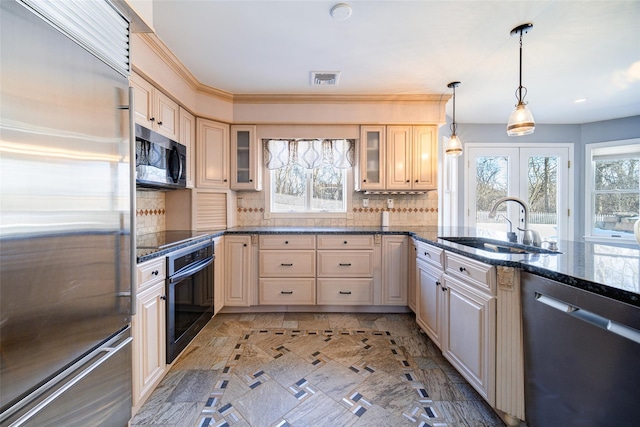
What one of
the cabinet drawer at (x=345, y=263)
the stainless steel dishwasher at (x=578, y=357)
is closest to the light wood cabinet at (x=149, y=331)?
the cabinet drawer at (x=345, y=263)

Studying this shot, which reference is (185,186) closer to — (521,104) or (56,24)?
(56,24)

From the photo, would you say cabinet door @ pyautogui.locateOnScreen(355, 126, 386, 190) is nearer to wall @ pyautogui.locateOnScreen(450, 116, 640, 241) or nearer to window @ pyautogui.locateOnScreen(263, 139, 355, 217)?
window @ pyautogui.locateOnScreen(263, 139, 355, 217)

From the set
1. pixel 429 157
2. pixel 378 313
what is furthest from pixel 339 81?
pixel 378 313

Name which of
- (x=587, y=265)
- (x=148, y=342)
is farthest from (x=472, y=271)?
(x=148, y=342)

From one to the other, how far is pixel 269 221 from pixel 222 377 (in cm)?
193

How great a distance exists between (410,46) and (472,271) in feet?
5.88

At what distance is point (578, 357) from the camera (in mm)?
1049

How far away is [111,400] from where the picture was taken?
3.57 feet

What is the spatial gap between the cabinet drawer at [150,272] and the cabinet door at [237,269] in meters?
1.10

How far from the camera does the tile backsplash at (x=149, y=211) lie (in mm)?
2377

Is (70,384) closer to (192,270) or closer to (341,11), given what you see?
(192,270)

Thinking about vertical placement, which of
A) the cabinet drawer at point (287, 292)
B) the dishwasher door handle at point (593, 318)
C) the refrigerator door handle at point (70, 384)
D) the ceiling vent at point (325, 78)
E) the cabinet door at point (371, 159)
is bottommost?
the cabinet drawer at point (287, 292)

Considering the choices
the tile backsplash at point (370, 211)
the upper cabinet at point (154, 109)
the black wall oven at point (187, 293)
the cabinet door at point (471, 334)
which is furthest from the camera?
the tile backsplash at point (370, 211)

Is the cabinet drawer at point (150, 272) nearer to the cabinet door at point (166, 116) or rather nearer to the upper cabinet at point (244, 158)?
the cabinet door at point (166, 116)
